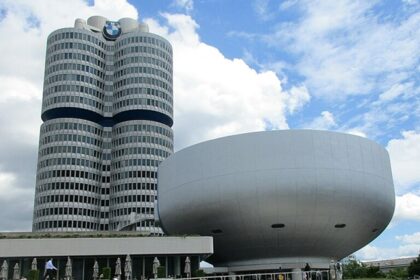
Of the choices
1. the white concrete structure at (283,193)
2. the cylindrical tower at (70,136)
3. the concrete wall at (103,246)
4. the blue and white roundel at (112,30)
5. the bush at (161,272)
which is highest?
the blue and white roundel at (112,30)

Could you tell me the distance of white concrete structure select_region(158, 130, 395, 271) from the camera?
143ft

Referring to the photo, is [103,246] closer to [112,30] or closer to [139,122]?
[139,122]

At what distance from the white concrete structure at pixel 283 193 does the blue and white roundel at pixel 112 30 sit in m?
83.4

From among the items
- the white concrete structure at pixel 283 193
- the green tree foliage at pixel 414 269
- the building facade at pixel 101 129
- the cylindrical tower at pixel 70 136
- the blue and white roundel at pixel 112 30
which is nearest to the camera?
the white concrete structure at pixel 283 193

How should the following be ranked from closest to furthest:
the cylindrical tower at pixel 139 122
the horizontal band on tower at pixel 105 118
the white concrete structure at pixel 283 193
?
the white concrete structure at pixel 283 193 < the cylindrical tower at pixel 139 122 < the horizontal band on tower at pixel 105 118

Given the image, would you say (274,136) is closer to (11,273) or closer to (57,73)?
(11,273)

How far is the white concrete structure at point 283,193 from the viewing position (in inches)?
1716

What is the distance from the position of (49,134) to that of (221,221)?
236 ft

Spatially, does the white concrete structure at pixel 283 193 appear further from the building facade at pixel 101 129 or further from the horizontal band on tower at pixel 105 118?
the horizontal band on tower at pixel 105 118

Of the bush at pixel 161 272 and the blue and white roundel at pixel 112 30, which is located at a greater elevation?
the blue and white roundel at pixel 112 30

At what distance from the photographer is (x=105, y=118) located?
118m

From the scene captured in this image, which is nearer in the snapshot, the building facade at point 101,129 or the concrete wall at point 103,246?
the concrete wall at point 103,246

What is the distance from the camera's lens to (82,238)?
38719mm

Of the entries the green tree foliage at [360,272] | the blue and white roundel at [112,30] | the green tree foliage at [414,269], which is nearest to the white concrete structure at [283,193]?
the green tree foliage at [360,272]
